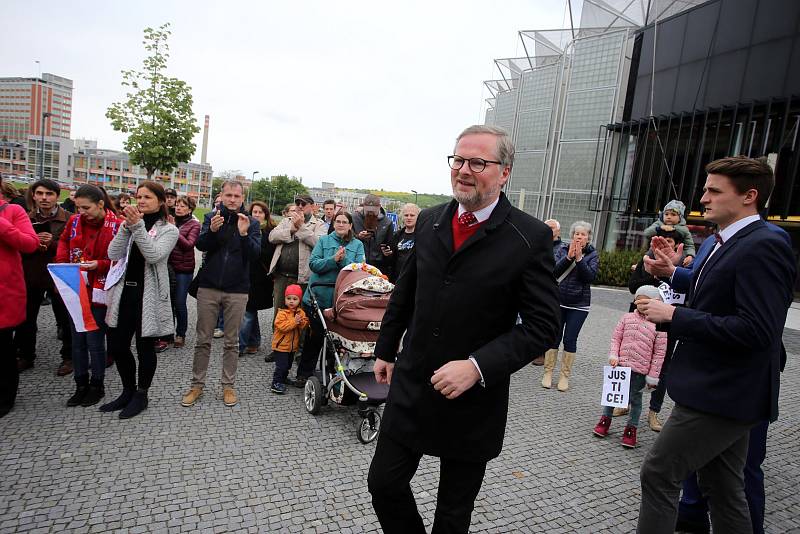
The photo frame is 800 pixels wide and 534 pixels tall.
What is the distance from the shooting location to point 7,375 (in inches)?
161

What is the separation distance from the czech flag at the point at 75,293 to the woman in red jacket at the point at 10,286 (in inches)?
10.2

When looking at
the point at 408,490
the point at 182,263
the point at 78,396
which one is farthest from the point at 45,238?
the point at 408,490

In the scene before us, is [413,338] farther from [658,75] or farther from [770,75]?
[658,75]

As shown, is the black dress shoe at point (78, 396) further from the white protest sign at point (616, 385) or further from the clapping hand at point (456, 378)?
the white protest sign at point (616, 385)

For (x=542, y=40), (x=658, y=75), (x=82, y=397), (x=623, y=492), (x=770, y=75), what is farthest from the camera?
(x=542, y=40)

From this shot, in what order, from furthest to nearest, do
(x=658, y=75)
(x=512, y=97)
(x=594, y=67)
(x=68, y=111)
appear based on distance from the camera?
(x=68, y=111), (x=512, y=97), (x=594, y=67), (x=658, y=75)

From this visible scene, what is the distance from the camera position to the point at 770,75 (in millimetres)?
16984

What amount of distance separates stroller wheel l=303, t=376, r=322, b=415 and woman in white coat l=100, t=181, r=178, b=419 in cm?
145

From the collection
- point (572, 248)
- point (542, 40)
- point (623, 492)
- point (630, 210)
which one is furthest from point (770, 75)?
point (623, 492)

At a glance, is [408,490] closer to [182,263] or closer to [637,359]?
[637,359]

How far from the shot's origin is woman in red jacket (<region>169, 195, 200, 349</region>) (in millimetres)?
6287

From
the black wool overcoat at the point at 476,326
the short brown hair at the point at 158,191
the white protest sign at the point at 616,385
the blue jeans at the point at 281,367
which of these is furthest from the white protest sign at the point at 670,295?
the short brown hair at the point at 158,191

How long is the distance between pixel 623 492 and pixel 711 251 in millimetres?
2172

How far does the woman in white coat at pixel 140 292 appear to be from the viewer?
13.6 ft
